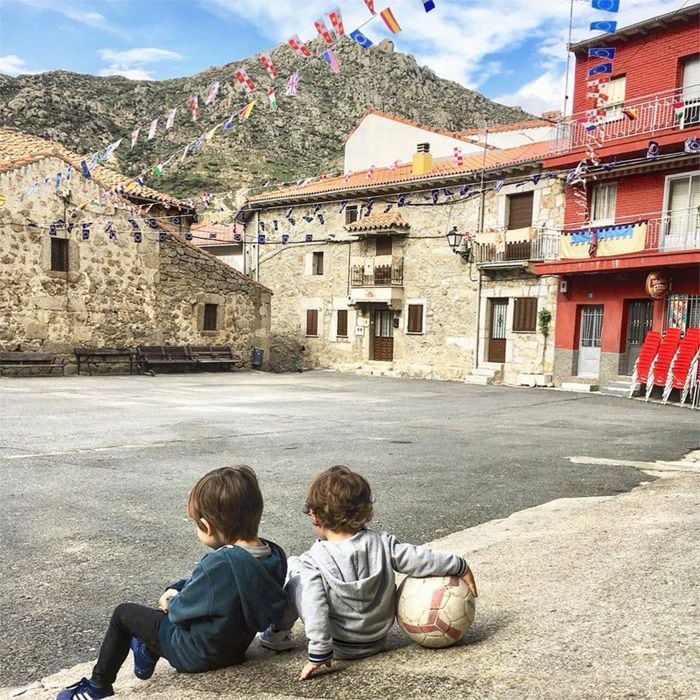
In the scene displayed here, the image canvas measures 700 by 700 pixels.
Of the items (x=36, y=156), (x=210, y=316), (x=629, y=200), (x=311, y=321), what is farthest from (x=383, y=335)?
(x=36, y=156)

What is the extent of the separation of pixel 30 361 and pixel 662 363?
16076mm

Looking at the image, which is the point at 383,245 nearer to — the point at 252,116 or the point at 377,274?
the point at 377,274

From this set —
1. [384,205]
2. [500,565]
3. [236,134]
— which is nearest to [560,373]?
[384,205]

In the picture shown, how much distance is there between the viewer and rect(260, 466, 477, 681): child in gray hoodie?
254cm

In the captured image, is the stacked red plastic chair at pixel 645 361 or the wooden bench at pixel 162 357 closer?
the stacked red plastic chair at pixel 645 361

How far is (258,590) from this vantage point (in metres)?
2.47

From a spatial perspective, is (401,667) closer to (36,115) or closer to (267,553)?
(267,553)

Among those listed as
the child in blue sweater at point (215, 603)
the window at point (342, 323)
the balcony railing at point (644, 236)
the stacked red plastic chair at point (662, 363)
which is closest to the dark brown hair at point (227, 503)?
the child in blue sweater at point (215, 603)

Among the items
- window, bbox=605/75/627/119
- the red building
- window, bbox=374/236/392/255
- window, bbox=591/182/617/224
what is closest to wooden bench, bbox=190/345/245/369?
window, bbox=374/236/392/255

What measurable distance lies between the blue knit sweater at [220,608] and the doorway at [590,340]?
1897 cm

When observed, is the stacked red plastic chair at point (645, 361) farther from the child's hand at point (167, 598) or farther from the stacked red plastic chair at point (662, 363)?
the child's hand at point (167, 598)

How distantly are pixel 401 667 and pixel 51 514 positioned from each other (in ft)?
10.9

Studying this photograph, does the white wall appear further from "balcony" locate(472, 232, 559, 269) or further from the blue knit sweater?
the blue knit sweater

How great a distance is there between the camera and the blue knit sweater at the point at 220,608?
2432 mm
